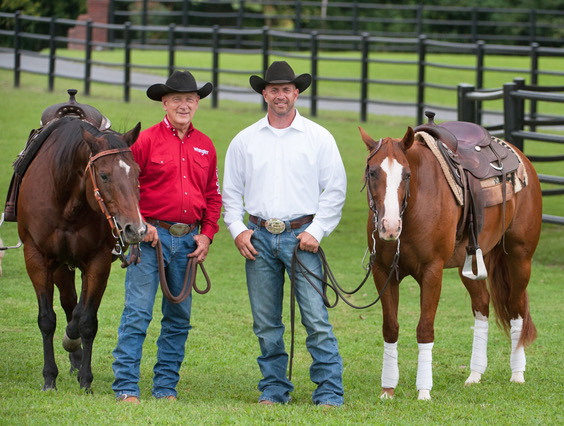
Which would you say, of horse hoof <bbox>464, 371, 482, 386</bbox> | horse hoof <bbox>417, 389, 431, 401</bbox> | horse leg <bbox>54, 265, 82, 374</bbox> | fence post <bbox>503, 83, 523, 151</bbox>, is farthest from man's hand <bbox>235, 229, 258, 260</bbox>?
fence post <bbox>503, 83, 523, 151</bbox>

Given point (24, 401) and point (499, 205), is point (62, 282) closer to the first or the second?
point (24, 401)

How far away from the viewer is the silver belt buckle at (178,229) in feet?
16.5

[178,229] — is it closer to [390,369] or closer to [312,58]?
[390,369]

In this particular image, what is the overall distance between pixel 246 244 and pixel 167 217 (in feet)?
1.66

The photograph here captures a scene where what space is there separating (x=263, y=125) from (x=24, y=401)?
2.14 meters

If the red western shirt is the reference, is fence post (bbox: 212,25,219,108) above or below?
above

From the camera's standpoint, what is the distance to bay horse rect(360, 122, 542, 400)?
16.0 ft

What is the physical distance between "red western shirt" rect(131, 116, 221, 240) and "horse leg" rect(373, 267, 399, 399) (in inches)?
50.1

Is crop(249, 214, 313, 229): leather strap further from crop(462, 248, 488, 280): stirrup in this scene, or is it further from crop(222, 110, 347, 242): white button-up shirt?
crop(462, 248, 488, 280): stirrup

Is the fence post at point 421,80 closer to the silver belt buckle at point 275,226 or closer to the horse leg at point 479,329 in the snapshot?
the horse leg at point 479,329

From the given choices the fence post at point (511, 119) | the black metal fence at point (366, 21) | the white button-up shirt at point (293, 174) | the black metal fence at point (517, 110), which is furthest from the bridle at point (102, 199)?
the black metal fence at point (366, 21)

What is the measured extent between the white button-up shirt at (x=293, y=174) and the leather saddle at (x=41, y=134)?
4.48 ft

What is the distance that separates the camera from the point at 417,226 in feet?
17.0

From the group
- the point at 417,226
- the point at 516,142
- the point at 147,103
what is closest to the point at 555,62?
the point at 147,103
